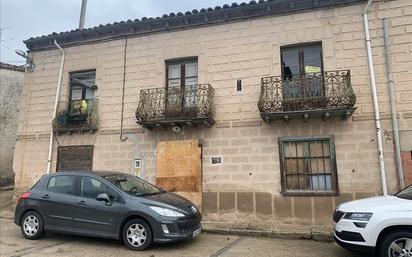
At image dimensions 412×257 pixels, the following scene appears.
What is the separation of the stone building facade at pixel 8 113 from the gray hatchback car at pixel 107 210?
9.83 m

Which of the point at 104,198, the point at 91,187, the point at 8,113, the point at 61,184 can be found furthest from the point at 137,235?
the point at 8,113

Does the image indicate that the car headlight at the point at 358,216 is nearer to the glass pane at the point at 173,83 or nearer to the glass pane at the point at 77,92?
the glass pane at the point at 173,83

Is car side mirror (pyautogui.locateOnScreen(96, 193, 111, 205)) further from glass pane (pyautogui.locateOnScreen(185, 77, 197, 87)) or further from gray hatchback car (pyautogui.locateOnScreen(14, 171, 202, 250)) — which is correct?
glass pane (pyautogui.locateOnScreen(185, 77, 197, 87))

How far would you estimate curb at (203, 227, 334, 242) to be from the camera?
7934 millimetres

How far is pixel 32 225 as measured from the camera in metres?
7.89

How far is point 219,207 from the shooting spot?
32.0 ft

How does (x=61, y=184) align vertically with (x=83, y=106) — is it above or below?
below

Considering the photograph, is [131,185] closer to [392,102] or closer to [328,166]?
[328,166]

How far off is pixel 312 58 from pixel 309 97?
1.40 meters

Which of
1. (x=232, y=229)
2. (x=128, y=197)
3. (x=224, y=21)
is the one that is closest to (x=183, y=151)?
(x=232, y=229)

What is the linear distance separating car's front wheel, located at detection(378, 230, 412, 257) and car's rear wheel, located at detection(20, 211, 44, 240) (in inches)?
268

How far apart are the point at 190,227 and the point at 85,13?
37.3 feet

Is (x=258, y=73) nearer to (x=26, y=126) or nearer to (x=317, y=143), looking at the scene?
(x=317, y=143)

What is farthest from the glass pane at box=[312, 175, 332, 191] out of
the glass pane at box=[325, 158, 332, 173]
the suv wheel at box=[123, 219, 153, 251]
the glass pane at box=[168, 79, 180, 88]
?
the glass pane at box=[168, 79, 180, 88]
